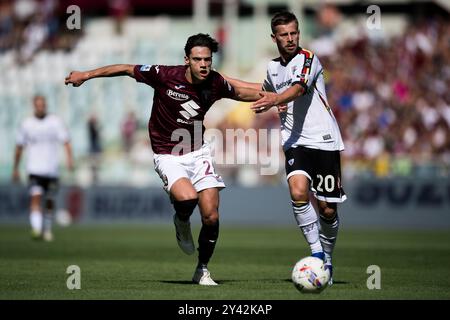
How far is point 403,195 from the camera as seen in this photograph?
25109 millimetres

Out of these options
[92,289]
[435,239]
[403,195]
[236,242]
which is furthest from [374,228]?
[92,289]

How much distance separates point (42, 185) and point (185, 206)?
10195 mm

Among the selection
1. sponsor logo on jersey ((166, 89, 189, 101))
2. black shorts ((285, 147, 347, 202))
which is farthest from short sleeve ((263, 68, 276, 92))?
sponsor logo on jersey ((166, 89, 189, 101))

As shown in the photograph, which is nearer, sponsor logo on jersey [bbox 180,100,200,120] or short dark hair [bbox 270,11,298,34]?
short dark hair [bbox 270,11,298,34]

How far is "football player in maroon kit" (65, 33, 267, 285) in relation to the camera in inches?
426

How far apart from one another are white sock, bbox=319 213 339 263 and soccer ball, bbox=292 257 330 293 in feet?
5.74

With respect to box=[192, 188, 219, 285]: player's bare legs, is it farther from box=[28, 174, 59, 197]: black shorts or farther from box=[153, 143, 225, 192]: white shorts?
box=[28, 174, 59, 197]: black shorts

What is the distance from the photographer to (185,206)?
10.7 metres

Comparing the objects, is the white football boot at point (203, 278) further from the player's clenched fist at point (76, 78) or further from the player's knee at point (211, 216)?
the player's clenched fist at point (76, 78)

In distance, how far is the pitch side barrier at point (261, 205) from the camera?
2502 centimetres

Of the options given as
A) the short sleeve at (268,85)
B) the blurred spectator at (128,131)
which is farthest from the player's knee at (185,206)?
the blurred spectator at (128,131)

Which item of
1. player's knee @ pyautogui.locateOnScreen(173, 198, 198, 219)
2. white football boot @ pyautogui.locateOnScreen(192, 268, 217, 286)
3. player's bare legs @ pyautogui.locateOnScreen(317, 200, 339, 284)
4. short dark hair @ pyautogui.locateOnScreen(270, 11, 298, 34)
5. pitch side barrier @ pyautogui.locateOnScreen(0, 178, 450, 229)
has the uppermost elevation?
short dark hair @ pyautogui.locateOnScreen(270, 11, 298, 34)

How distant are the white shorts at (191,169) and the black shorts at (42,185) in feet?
31.1

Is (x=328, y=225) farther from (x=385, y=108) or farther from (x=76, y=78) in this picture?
(x=385, y=108)
